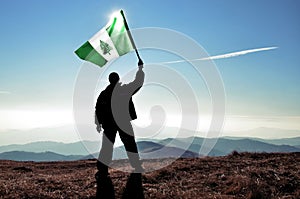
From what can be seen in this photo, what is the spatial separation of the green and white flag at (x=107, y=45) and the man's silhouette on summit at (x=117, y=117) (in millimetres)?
2166

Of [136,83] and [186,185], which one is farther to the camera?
[186,185]

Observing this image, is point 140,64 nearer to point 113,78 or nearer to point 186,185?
point 113,78

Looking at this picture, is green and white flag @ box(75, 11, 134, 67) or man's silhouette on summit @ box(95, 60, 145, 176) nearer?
man's silhouette on summit @ box(95, 60, 145, 176)

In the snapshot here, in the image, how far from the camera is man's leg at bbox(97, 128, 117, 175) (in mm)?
10352

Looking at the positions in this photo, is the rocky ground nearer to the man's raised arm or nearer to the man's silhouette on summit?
the man's silhouette on summit

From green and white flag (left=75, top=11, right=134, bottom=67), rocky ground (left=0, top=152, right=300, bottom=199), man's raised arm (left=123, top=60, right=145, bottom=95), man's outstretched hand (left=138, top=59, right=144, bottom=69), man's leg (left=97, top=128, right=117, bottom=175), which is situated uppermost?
green and white flag (left=75, top=11, right=134, bottom=67)

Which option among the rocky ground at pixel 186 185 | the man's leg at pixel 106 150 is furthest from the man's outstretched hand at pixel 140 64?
the rocky ground at pixel 186 185

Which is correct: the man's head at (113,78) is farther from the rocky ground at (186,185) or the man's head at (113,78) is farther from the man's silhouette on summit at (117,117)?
the rocky ground at (186,185)

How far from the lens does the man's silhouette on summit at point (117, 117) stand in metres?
10.4

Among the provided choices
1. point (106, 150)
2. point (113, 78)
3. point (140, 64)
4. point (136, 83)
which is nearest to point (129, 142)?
point (106, 150)

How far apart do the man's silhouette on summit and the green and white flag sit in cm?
217

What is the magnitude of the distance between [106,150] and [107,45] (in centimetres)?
434

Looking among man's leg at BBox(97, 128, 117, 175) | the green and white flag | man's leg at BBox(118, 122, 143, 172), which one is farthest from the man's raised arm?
the green and white flag

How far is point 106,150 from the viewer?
10.4 m
